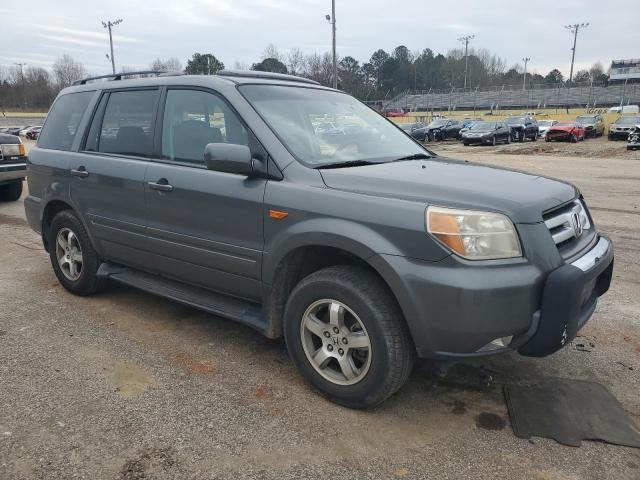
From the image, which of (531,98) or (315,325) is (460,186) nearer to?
Result: (315,325)

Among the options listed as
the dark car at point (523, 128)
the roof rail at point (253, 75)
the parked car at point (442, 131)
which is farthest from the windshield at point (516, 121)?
the roof rail at point (253, 75)

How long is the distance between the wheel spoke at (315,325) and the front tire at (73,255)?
2394mm

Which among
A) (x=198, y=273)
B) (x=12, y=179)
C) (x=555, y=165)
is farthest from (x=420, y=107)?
(x=198, y=273)

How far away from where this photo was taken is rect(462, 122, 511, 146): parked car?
3006 cm

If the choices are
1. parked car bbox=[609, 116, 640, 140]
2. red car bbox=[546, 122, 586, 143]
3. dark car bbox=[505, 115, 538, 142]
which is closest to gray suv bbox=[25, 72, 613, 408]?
red car bbox=[546, 122, 586, 143]

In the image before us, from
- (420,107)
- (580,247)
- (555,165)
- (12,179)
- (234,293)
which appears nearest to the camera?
(580,247)

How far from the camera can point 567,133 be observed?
1232 inches

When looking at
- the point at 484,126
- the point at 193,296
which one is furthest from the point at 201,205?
the point at 484,126

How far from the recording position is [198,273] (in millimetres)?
3721

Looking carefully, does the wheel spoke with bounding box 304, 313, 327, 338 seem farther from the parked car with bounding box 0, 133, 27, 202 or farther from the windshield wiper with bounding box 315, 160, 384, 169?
the parked car with bounding box 0, 133, 27, 202

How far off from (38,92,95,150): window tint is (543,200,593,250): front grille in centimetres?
384

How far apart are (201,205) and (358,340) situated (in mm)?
1389

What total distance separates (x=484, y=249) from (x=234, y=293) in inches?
66.4

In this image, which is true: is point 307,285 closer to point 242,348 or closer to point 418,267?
point 418,267
